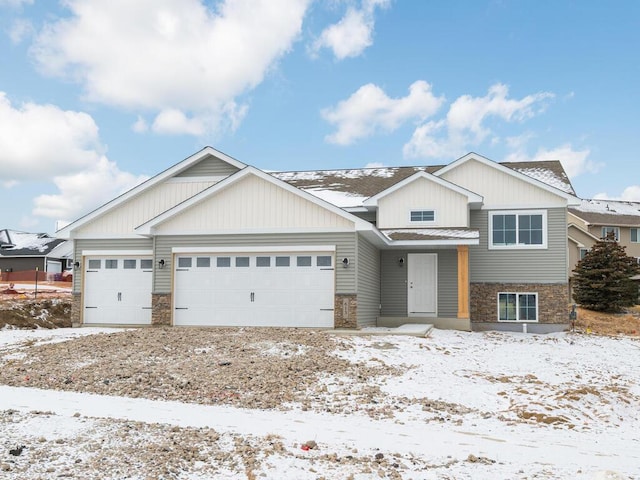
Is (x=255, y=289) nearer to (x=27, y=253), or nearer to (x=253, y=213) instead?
(x=253, y=213)

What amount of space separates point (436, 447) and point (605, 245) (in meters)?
27.6

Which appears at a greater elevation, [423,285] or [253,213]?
[253,213]

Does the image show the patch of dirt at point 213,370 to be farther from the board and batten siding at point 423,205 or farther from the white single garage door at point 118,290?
the board and batten siding at point 423,205

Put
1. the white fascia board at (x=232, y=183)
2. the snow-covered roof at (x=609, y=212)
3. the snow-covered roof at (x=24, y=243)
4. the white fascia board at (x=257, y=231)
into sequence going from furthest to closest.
Result: the snow-covered roof at (x=24, y=243)
the snow-covered roof at (x=609, y=212)
the white fascia board at (x=257, y=231)
the white fascia board at (x=232, y=183)

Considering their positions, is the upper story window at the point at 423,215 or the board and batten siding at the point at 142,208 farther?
the upper story window at the point at 423,215

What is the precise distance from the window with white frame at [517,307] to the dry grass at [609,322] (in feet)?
7.78

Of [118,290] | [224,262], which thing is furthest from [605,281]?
[118,290]

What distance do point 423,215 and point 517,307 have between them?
4.69 metres

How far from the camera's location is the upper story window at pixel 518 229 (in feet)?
70.5

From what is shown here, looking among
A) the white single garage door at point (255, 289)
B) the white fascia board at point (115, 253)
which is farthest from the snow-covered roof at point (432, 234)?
the white fascia board at point (115, 253)

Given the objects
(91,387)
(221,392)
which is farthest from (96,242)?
(221,392)

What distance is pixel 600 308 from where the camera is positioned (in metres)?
30.9

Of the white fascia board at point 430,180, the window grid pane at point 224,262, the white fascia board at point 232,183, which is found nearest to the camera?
the white fascia board at point 232,183

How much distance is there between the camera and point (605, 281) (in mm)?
30453
